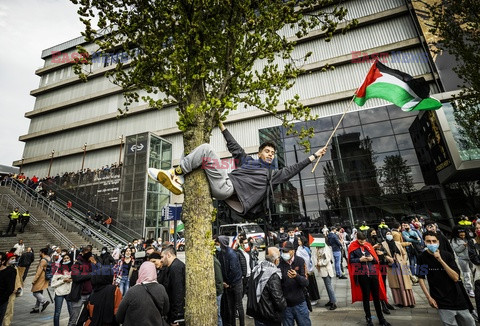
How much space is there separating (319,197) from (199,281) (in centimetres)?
2199

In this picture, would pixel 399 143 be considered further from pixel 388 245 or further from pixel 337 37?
pixel 388 245

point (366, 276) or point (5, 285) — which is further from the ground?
point (5, 285)

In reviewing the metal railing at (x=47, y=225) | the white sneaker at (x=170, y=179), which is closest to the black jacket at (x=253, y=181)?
the white sneaker at (x=170, y=179)

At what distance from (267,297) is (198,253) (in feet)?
6.77

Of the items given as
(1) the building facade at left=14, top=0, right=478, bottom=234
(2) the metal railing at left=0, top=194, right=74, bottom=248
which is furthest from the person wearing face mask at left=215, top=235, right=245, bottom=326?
(1) the building facade at left=14, top=0, right=478, bottom=234

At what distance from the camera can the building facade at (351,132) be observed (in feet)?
68.7

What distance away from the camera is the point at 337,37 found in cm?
2659

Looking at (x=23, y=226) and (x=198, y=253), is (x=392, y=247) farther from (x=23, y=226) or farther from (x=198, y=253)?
(x=23, y=226)

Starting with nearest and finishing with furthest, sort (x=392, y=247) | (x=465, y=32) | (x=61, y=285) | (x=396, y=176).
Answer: (x=61, y=285)
(x=392, y=247)
(x=465, y=32)
(x=396, y=176)

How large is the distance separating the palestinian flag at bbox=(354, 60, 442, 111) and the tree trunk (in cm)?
507

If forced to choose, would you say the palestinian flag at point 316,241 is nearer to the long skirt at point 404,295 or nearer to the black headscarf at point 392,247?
the black headscarf at point 392,247

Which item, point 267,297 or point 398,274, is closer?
point 267,297

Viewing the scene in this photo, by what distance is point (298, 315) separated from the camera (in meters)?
4.77

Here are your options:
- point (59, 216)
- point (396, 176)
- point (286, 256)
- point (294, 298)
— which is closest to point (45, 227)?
point (59, 216)
